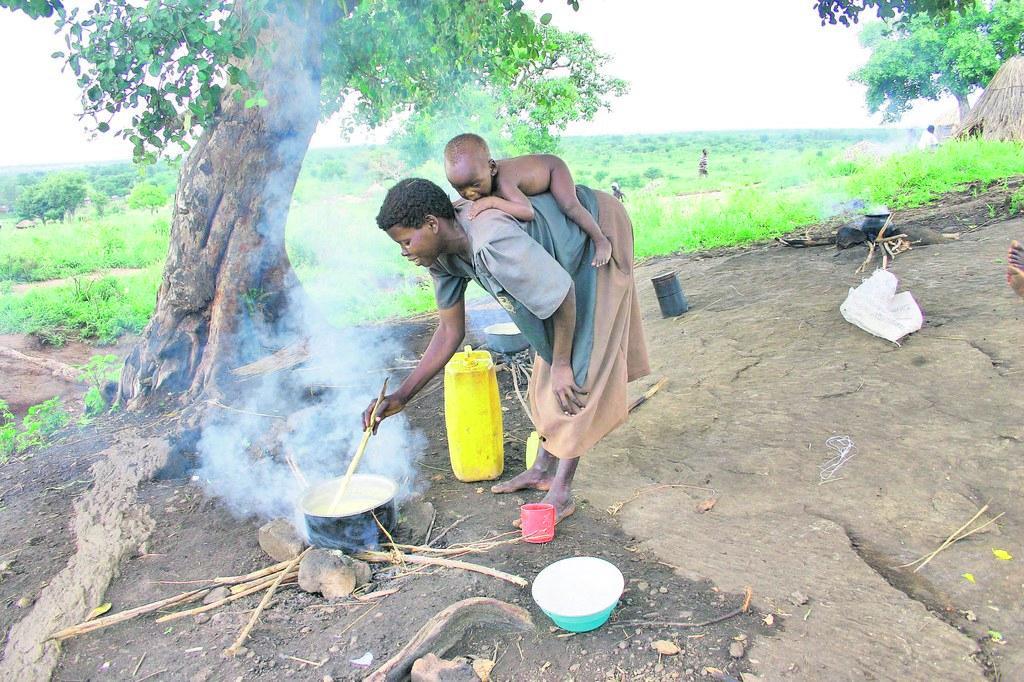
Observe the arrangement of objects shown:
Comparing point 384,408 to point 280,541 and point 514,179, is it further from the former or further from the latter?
point 514,179

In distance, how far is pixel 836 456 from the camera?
10.8 feet

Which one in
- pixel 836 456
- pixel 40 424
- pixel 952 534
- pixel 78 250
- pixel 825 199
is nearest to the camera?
pixel 952 534

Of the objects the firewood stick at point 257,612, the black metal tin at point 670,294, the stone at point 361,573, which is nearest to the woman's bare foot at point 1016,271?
the stone at point 361,573

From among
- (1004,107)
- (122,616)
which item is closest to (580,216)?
(122,616)

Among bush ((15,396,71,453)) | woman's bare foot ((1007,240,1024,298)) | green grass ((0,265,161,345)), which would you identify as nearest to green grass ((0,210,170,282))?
green grass ((0,265,161,345))

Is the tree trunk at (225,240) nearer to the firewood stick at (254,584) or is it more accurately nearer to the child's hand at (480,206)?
the firewood stick at (254,584)

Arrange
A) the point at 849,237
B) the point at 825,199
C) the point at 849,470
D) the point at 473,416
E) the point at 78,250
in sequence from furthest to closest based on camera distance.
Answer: the point at 78,250 → the point at 825,199 → the point at 849,237 → the point at 473,416 → the point at 849,470

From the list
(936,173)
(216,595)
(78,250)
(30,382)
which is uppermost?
A: (78,250)

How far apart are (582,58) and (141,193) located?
20.1 m

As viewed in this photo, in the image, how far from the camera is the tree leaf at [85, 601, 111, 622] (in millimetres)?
2669

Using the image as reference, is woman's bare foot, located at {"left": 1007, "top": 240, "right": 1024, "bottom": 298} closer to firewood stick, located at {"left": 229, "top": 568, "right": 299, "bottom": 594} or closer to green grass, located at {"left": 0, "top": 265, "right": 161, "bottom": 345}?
firewood stick, located at {"left": 229, "top": 568, "right": 299, "bottom": 594}

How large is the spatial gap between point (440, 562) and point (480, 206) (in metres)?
1.39

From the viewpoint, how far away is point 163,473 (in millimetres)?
4020

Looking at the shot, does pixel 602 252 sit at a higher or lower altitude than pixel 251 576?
higher
